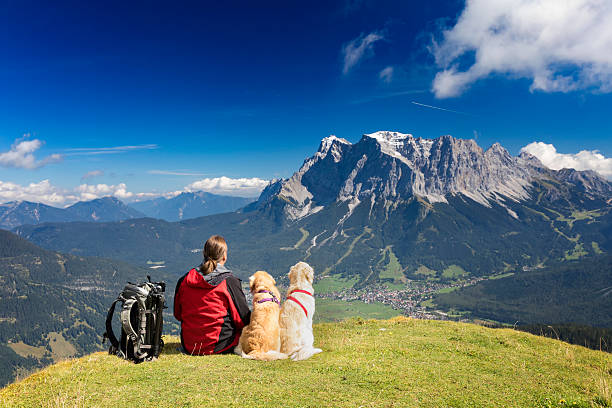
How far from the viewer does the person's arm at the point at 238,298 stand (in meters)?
9.70

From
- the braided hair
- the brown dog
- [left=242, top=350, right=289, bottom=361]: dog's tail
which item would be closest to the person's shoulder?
the braided hair

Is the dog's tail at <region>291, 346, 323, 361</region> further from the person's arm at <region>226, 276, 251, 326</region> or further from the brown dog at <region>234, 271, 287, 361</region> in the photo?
the person's arm at <region>226, 276, 251, 326</region>

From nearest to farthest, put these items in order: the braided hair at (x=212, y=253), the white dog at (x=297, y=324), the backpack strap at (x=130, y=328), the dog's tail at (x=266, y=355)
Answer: the backpack strap at (x=130, y=328) → the dog's tail at (x=266, y=355) → the braided hair at (x=212, y=253) → the white dog at (x=297, y=324)

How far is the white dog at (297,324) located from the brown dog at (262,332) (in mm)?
245

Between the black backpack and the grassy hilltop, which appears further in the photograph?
the black backpack

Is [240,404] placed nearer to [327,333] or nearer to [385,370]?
[385,370]

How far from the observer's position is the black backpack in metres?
9.17

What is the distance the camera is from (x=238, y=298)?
9.84 meters

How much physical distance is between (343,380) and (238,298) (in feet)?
13.3

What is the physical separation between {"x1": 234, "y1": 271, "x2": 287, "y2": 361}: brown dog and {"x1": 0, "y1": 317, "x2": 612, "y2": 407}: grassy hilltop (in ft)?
1.34

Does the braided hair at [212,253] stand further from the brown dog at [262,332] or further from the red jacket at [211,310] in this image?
the brown dog at [262,332]

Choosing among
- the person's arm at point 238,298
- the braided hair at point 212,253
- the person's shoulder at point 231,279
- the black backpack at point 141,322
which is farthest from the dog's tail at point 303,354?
the black backpack at point 141,322

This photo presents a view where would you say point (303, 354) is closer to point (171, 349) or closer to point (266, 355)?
point (266, 355)

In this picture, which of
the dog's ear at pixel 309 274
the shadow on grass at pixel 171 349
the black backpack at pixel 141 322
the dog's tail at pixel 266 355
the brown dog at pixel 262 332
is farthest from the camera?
the dog's ear at pixel 309 274
